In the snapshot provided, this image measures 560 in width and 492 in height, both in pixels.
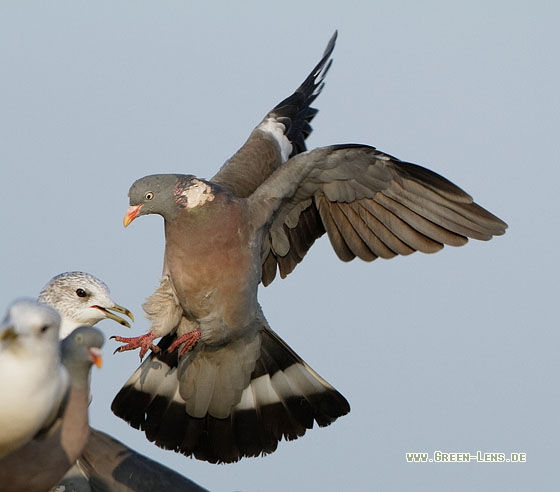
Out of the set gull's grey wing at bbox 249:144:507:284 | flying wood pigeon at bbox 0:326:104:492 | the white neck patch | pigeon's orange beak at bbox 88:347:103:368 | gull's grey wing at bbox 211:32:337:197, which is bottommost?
flying wood pigeon at bbox 0:326:104:492

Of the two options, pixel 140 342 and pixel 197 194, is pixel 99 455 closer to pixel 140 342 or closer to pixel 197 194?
pixel 140 342

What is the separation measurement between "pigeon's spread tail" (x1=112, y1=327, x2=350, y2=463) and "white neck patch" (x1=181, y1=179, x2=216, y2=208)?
116cm

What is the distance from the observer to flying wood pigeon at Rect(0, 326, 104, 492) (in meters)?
5.18

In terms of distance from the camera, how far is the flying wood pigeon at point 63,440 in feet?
17.0

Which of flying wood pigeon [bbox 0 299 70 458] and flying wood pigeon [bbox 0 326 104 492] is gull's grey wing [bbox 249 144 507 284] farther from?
flying wood pigeon [bbox 0 299 70 458]

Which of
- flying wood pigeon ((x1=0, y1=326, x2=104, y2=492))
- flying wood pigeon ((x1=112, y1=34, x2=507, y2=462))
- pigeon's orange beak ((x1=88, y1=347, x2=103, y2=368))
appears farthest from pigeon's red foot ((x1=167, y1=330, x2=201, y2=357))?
pigeon's orange beak ((x1=88, y1=347, x2=103, y2=368))

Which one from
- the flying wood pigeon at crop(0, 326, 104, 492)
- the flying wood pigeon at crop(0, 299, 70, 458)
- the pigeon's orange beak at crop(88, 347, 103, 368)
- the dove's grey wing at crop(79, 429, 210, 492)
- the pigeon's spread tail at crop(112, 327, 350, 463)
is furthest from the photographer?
the pigeon's spread tail at crop(112, 327, 350, 463)

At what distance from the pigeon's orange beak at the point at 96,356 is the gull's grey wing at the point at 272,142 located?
10.8ft

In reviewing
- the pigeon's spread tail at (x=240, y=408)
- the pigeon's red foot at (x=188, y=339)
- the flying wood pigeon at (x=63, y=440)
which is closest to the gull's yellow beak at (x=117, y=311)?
the pigeon's red foot at (x=188, y=339)

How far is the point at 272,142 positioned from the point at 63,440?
4.22m

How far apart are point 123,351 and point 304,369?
151cm

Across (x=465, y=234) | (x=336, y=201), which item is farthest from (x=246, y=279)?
(x=465, y=234)

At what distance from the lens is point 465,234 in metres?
7.71

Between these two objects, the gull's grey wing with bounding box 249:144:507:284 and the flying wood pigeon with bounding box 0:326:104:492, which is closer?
the flying wood pigeon with bounding box 0:326:104:492
